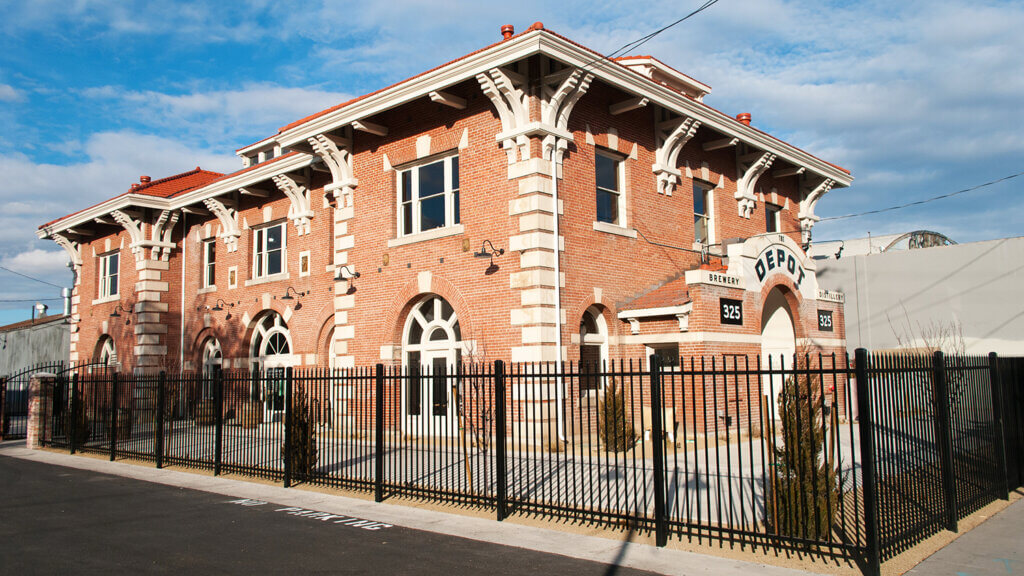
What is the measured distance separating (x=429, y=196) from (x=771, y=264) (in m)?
8.39

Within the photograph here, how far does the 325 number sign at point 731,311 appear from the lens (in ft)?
54.6

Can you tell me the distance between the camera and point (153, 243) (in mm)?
27375

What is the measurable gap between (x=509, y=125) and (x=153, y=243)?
17222mm

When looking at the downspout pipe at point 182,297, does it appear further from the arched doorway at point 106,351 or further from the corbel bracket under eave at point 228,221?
the arched doorway at point 106,351

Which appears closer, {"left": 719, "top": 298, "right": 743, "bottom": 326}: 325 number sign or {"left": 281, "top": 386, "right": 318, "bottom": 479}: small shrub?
{"left": 281, "top": 386, "right": 318, "bottom": 479}: small shrub

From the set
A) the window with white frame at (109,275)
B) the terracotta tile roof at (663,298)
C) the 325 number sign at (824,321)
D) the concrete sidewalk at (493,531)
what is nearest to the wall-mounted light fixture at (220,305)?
the window with white frame at (109,275)

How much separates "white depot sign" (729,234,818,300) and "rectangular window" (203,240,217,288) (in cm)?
1827

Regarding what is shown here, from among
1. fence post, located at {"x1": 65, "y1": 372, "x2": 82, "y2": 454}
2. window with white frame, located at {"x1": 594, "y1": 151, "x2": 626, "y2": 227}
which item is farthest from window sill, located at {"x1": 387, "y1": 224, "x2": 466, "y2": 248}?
fence post, located at {"x1": 65, "y1": 372, "x2": 82, "y2": 454}

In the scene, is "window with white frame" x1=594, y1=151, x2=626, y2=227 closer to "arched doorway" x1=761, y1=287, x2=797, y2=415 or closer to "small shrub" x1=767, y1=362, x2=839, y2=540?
"arched doorway" x1=761, y1=287, x2=797, y2=415

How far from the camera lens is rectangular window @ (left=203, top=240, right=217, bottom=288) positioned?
27.0m

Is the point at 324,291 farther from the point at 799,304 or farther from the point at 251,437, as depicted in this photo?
the point at 799,304

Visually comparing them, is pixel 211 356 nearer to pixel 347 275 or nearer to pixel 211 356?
pixel 211 356

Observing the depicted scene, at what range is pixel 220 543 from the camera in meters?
8.52

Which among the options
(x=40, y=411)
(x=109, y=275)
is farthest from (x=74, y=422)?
(x=109, y=275)
